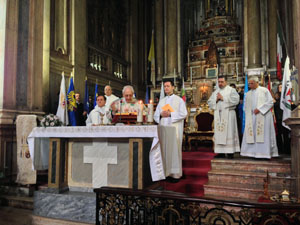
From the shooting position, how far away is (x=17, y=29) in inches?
246

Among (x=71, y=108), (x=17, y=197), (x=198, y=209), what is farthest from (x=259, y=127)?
(x=17, y=197)

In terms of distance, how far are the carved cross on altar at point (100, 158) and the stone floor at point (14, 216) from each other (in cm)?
115

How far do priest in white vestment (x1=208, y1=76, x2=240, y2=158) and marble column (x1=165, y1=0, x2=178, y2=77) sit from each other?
22.0ft

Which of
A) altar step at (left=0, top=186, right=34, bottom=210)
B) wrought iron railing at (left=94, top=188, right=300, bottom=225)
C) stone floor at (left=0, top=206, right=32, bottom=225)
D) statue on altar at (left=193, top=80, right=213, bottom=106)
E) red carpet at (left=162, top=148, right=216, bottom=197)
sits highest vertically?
statue on altar at (left=193, top=80, right=213, bottom=106)

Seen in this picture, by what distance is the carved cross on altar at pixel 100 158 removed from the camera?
3.92m

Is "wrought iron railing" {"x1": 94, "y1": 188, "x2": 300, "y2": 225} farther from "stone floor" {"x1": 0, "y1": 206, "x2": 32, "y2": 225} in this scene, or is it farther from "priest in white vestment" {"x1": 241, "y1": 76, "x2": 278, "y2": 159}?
"priest in white vestment" {"x1": 241, "y1": 76, "x2": 278, "y2": 159}

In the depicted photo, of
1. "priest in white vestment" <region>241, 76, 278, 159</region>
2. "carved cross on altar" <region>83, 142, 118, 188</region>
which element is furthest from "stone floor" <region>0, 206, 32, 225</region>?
"priest in white vestment" <region>241, 76, 278, 159</region>

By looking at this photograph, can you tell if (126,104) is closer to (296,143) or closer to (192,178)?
(192,178)

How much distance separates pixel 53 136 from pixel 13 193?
73.8 inches

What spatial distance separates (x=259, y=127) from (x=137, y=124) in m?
2.85

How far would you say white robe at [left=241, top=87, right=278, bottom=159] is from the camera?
537 cm

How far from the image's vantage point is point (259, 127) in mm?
5465

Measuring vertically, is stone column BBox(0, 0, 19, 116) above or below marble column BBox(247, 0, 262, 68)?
below

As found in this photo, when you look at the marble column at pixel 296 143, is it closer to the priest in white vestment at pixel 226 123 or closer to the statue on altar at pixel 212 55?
the priest in white vestment at pixel 226 123
